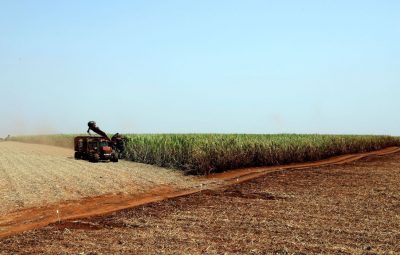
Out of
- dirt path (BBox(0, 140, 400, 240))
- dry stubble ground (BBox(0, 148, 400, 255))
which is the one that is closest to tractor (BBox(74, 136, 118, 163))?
dirt path (BBox(0, 140, 400, 240))

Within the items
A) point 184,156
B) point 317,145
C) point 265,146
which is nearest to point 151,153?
point 184,156

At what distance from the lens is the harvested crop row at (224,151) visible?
30.1 metres

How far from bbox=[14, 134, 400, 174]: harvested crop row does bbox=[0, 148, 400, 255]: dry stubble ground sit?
10004 mm

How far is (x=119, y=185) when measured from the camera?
2253 centimetres

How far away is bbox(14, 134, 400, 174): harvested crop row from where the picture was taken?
3009 cm

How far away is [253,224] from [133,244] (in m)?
3.67

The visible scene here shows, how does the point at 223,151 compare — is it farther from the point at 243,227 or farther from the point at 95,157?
the point at 243,227

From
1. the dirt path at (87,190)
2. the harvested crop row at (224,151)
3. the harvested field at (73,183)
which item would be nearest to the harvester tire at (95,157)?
the dirt path at (87,190)

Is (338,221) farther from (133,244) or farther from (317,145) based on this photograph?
(317,145)

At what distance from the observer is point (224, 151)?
3052 cm

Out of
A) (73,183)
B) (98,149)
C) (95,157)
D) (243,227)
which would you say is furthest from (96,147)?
(243,227)

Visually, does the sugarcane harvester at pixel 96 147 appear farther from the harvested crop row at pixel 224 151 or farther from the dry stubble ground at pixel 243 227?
the dry stubble ground at pixel 243 227

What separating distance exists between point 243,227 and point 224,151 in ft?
58.7

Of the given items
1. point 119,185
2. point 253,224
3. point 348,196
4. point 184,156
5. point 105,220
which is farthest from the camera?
point 184,156
